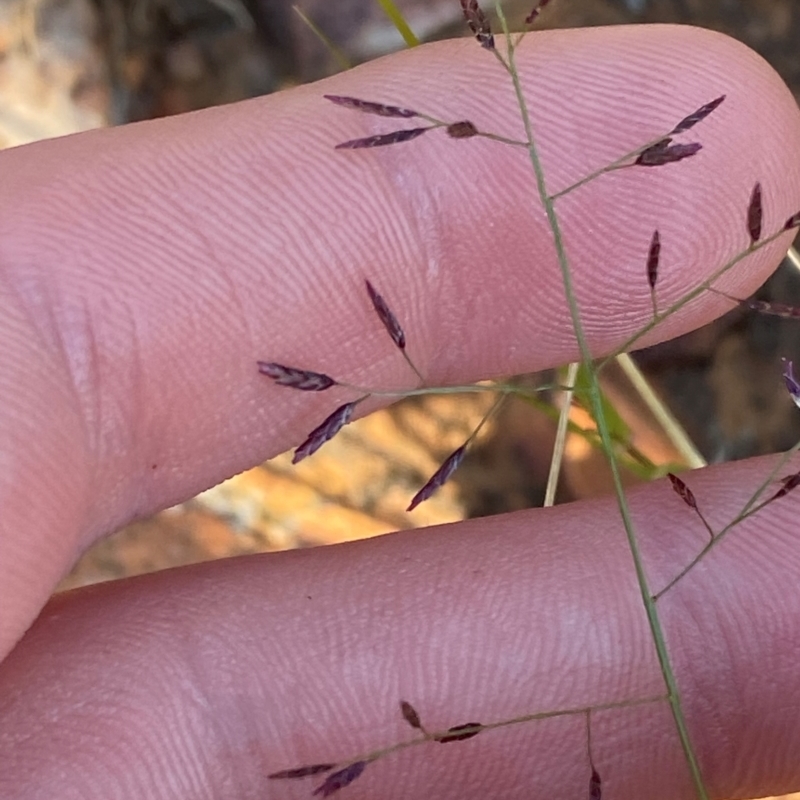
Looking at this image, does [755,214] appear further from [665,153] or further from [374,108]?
[374,108]

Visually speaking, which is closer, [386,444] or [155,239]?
[155,239]

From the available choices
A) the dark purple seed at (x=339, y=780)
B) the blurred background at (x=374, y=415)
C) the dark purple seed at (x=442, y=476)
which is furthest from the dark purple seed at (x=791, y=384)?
the blurred background at (x=374, y=415)

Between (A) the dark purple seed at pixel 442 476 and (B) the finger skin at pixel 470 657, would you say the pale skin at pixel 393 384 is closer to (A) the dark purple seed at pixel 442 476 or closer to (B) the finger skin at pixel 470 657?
(B) the finger skin at pixel 470 657

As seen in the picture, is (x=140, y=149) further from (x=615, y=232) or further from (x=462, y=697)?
(x=462, y=697)

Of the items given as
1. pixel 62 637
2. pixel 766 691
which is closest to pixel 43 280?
pixel 62 637

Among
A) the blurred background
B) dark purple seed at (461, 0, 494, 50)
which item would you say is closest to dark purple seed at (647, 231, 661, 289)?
dark purple seed at (461, 0, 494, 50)

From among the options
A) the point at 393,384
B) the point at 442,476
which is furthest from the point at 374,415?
the point at 442,476

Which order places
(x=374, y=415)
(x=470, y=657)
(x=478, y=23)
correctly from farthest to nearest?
(x=374, y=415) < (x=470, y=657) < (x=478, y=23)
